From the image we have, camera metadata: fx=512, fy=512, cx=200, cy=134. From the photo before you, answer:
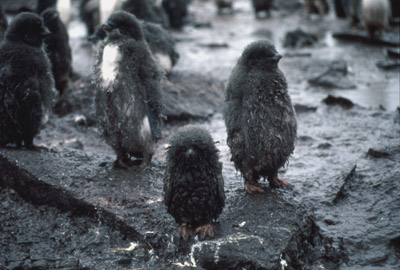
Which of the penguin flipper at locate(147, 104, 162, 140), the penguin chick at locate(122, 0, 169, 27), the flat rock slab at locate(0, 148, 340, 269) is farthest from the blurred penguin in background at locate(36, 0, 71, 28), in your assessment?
the penguin flipper at locate(147, 104, 162, 140)

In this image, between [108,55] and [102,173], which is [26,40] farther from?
[102,173]

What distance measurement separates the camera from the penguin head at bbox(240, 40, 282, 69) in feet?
12.2

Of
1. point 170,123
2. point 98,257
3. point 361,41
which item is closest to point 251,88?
point 98,257

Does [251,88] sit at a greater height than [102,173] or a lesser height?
greater

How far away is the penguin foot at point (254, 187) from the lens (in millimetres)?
3796

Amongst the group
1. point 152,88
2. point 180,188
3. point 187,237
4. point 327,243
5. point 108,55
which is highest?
point 108,55

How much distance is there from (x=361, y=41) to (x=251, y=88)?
23.9 ft

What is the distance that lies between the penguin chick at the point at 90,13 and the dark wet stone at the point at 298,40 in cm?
392

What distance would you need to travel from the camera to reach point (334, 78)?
763 cm

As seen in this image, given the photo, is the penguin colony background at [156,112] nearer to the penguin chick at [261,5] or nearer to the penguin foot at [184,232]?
the penguin foot at [184,232]

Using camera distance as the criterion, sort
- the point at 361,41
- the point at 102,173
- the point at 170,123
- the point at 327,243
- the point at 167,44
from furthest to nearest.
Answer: the point at 361,41, the point at 167,44, the point at 170,123, the point at 102,173, the point at 327,243

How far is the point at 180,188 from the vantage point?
323 cm

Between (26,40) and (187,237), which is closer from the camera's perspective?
(187,237)

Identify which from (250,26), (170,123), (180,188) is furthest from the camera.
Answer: (250,26)
